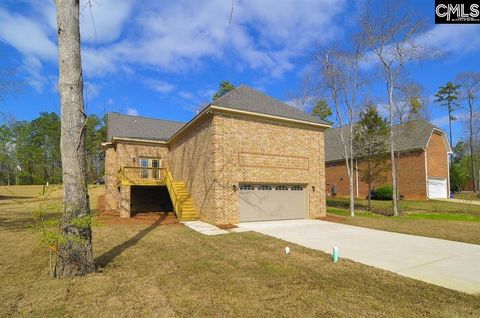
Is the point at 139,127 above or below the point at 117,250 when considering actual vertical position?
above

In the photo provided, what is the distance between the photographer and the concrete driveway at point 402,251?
613cm

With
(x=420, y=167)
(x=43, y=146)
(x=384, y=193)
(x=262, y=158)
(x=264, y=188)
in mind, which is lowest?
(x=384, y=193)

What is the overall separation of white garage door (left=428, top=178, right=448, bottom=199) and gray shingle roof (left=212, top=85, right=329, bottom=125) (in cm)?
1946

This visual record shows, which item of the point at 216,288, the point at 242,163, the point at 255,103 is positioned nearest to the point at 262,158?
the point at 242,163

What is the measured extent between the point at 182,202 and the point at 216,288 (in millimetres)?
11348

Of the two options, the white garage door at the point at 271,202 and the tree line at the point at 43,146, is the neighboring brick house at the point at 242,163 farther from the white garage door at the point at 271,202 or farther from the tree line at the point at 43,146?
the tree line at the point at 43,146

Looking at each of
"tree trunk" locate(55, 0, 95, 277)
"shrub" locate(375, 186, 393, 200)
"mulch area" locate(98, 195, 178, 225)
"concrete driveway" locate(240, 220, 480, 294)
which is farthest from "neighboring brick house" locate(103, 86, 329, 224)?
"shrub" locate(375, 186, 393, 200)

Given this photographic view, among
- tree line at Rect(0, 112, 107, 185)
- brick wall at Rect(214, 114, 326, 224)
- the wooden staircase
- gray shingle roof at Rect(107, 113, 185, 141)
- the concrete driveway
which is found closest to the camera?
the concrete driveway

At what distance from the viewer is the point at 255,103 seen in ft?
52.4

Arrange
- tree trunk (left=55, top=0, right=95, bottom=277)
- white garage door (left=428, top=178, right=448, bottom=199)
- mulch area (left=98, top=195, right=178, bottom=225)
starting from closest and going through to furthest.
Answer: tree trunk (left=55, top=0, right=95, bottom=277)
mulch area (left=98, top=195, right=178, bottom=225)
white garage door (left=428, top=178, right=448, bottom=199)

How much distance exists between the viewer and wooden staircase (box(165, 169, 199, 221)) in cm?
1545

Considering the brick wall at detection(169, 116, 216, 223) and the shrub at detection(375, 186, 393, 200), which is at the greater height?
the brick wall at detection(169, 116, 216, 223)

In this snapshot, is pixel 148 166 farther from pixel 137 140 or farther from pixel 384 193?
pixel 384 193

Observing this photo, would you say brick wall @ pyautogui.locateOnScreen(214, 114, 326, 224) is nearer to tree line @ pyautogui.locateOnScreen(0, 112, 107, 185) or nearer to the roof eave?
the roof eave
